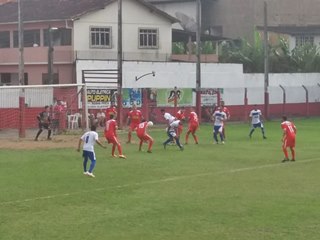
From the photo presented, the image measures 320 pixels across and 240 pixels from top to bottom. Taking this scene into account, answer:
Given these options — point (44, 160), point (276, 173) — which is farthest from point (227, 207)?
point (44, 160)

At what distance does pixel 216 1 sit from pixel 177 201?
6323 cm

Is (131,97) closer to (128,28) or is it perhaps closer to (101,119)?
(101,119)

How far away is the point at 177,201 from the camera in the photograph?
15867 millimetres

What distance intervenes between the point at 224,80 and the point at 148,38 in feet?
22.5

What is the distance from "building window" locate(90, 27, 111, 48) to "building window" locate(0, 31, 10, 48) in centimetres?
706

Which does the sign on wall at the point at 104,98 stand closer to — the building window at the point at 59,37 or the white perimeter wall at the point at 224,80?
the white perimeter wall at the point at 224,80

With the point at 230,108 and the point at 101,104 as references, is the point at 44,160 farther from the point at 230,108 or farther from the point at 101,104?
the point at 230,108

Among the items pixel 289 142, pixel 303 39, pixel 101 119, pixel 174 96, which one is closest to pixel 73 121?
pixel 101 119

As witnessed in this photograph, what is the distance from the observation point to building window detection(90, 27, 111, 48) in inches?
2093

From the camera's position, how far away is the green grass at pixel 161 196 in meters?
12.7

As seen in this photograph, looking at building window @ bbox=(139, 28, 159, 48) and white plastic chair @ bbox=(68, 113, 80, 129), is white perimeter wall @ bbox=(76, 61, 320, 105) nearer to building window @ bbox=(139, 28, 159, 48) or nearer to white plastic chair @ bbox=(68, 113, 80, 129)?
building window @ bbox=(139, 28, 159, 48)

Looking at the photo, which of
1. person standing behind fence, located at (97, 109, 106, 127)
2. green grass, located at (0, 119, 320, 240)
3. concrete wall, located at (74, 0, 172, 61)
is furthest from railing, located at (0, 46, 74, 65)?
green grass, located at (0, 119, 320, 240)

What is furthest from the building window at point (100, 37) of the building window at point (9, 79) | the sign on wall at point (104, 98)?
the sign on wall at point (104, 98)

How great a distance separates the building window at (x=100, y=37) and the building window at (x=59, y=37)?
67.3 inches
